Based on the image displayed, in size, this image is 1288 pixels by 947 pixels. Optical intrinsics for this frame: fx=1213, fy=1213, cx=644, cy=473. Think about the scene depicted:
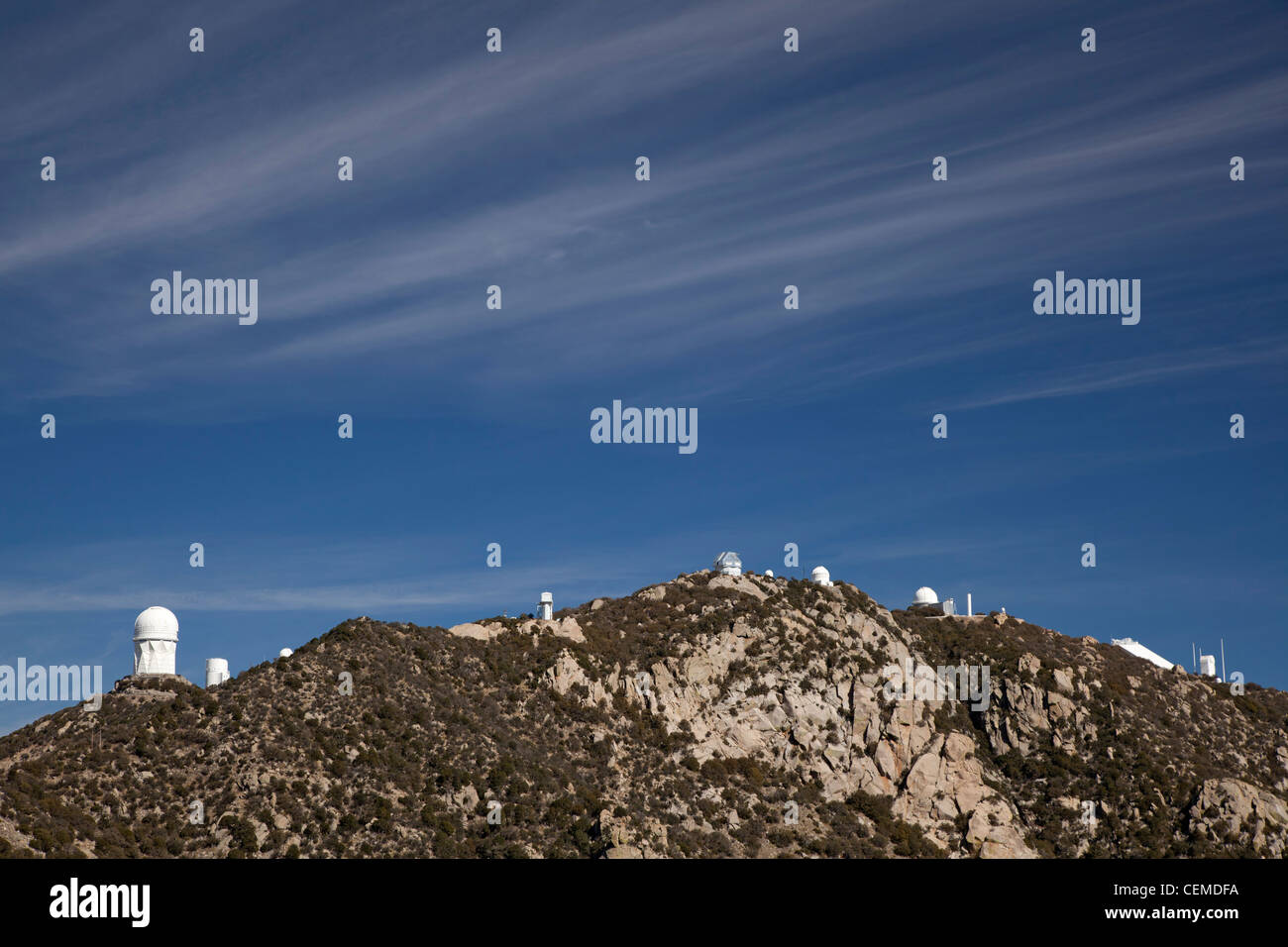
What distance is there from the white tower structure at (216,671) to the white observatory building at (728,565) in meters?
45.4

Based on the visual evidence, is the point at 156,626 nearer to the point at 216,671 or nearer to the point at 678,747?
the point at 216,671

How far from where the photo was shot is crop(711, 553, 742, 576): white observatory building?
111312mm

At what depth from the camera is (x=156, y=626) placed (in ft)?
267

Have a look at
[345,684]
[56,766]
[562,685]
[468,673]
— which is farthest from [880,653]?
[56,766]

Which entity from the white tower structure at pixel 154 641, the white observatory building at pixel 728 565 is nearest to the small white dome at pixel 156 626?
the white tower structure at pixel 154 641

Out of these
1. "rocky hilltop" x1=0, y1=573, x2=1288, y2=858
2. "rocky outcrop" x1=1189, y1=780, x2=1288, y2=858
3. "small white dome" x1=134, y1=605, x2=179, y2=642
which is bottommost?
"rocky outcrop" x1=1189, y1=780, x2=1288, y2=858
